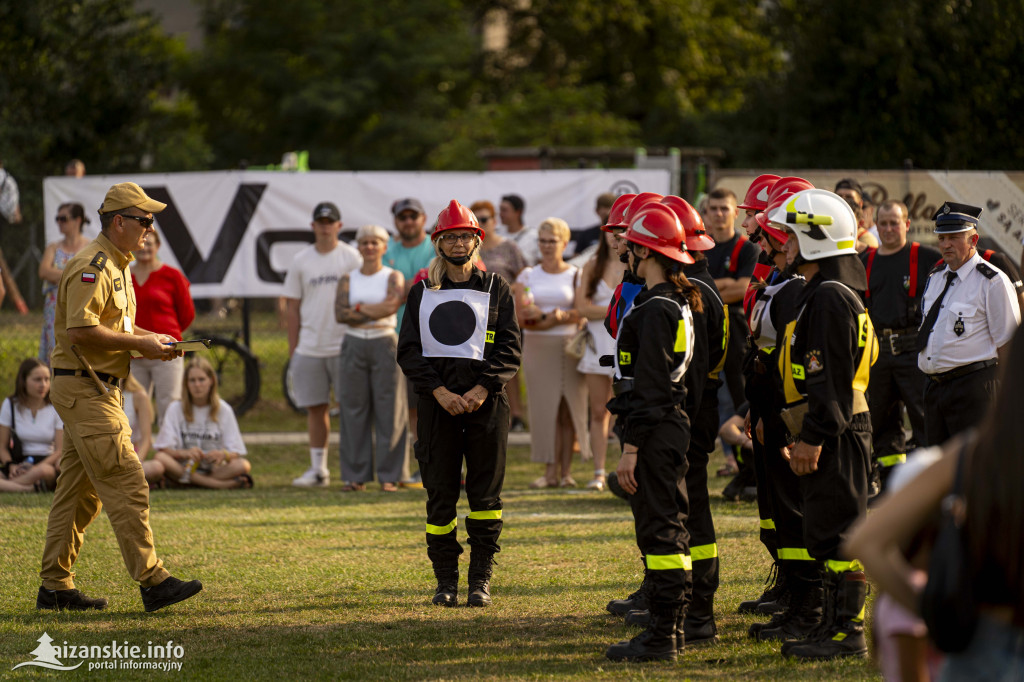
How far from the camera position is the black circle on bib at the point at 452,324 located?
6660 mm

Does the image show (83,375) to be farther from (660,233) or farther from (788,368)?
(788,368)

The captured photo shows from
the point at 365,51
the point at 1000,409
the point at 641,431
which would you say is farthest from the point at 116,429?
the point at 365,51

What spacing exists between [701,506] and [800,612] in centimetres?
69

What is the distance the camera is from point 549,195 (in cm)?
1326

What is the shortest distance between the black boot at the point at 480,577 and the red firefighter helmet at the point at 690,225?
84.8 inches

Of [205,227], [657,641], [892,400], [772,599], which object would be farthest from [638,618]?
Answer: [205,227]

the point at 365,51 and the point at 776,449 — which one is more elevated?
the point at 365,51

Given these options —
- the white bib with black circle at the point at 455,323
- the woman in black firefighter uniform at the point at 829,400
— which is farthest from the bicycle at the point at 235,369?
the woman in black firefighter uniform at the point at 829,400

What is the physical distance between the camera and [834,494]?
5207 mm

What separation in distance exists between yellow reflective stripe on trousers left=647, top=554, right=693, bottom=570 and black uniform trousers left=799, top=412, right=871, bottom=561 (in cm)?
58

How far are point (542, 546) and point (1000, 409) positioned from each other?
5340mm

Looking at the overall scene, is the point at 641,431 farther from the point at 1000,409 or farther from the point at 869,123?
the point at 869,123

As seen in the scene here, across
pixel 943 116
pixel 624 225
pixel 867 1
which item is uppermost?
pixel 867 1

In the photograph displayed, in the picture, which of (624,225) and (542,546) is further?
(542,546)
